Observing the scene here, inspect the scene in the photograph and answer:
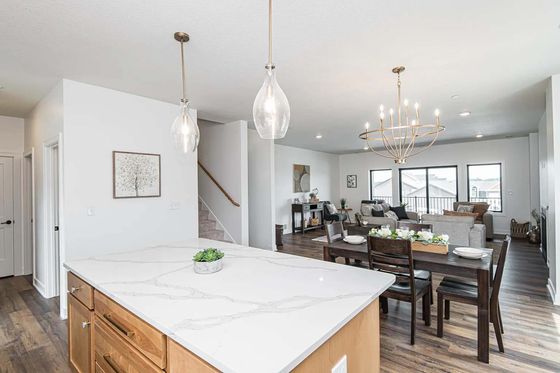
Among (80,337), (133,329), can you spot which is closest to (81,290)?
(80,337)

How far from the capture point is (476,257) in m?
2.43

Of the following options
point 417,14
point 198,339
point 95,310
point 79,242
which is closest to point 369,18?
point 417,14

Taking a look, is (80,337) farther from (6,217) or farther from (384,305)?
(6,217)

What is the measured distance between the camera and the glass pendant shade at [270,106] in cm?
171

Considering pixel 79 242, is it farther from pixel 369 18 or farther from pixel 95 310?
pixel 369 18

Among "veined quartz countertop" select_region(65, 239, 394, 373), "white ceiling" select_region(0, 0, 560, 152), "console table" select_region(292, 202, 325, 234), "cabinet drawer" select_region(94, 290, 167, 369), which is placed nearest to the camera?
"veined quartz countertop" select_region(65, 239, 394, 373)

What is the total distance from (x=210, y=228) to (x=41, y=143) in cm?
283

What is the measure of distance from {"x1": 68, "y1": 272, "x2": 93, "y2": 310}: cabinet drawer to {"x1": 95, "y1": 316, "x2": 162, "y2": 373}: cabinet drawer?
5.4 inches

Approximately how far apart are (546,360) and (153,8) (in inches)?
156

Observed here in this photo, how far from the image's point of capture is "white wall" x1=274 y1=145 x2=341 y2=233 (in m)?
8.04

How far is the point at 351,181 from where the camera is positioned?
34.2 feet

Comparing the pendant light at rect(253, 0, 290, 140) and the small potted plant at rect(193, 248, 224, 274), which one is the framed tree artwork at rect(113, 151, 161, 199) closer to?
the small potted plant at rect(193, 248, 224, 274)

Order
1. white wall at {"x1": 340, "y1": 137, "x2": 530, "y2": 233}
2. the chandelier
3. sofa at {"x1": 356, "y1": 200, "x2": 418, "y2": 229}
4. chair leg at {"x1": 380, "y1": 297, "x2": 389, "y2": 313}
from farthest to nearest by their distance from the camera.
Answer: white wall at {"x1": 340, "y1": 137, "x2": 530, "y2": 233}, sofa at {"x1": 356, "y1": 200, "x2": 418, "y2": 229}, chair leg at {"x1": 380, "y1": 297, "x2": 389, "y2": 313}, the chandelier

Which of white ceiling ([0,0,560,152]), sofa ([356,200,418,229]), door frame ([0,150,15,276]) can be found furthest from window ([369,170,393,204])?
door frame ([0,150,15,276])
